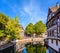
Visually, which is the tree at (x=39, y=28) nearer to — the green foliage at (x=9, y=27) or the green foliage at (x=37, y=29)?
the green foliage at (x=37, y=29)

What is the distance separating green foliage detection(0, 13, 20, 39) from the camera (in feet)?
145

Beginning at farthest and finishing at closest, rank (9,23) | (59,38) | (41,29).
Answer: (41,29) → (9,23) → (59,38)

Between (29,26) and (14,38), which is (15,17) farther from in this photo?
(29,26)

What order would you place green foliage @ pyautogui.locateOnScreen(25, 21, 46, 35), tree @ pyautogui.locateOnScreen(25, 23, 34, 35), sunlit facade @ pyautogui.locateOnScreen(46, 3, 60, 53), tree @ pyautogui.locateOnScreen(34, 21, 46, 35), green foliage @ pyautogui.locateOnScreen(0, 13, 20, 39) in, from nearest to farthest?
1. sunlit facade @ pyautogui.locateOnScreen(46, 3, 60, 53)
2. green foliage @ pyautogui.locateOnScreen(0, 13, 20, 39)
3. tree @ pyautogui.locateOnScreen(34, 21, 46, 35)
4. green foliage @ pyautogui.locateOnScreen(25, 21, 46, 35)
5. tree @ pyautogui.locateOnScreen(25, 23, 34, 35)

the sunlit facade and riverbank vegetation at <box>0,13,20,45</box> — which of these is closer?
the sunlit facade

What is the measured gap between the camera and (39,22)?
81812 mm

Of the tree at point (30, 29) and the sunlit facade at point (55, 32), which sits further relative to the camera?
the tree at point (30, 29)

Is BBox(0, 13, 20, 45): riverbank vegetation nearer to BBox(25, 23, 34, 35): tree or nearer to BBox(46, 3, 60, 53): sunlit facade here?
BBox(46, 3, 60, 53): sunlit facade

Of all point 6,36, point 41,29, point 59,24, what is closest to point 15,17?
point 6,36

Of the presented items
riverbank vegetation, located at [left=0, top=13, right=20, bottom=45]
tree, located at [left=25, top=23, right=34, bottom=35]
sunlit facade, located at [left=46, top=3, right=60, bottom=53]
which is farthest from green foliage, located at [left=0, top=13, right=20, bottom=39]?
tree, located at [left=25, top=23, right=34, bottom=35]

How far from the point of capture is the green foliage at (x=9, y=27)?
1742 inches

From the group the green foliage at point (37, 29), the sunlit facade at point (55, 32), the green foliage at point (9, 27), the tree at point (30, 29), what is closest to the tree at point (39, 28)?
the green foliage at point (37, 29)

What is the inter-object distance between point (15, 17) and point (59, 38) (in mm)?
25176

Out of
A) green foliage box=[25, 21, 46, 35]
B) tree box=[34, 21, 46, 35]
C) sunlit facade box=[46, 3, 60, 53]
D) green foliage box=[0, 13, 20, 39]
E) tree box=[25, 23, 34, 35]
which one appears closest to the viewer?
sunlit facade box=[46, 3, 60, 53]
